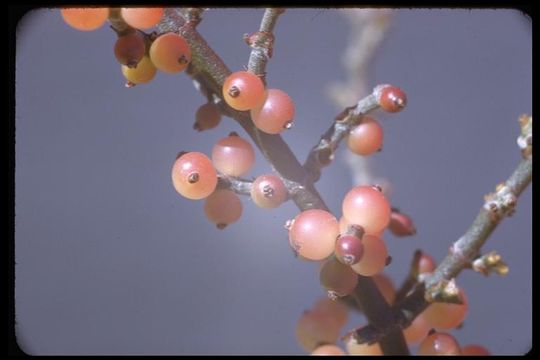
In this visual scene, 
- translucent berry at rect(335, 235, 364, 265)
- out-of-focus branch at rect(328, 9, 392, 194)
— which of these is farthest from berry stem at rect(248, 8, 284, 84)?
out-of-focus branch at rect(328, 9, 392, 194)

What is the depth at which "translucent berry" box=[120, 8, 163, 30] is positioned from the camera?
1.16 ft

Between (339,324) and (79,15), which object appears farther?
(339,324)

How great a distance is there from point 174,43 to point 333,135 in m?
0.12

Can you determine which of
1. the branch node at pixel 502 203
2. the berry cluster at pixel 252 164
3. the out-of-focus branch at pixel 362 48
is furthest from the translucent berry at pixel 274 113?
the out-of-focus branch at pixel 362 48

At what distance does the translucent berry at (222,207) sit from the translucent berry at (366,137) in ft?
0.27

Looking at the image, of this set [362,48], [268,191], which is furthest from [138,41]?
[362,48]

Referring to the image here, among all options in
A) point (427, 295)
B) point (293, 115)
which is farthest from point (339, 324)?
point (293, 115)

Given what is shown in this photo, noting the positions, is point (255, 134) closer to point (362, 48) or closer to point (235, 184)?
point (235, 184)

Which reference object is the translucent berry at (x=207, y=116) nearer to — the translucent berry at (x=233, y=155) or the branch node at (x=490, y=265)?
the translucent berry at (x=233, y=155)

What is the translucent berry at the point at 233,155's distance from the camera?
404 mm

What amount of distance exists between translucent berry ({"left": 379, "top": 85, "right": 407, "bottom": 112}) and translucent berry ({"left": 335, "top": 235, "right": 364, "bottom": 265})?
0.08 m

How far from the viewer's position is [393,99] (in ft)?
1.28

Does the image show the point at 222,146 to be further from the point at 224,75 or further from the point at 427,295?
the point at 427,295

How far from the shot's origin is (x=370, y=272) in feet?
1.26
